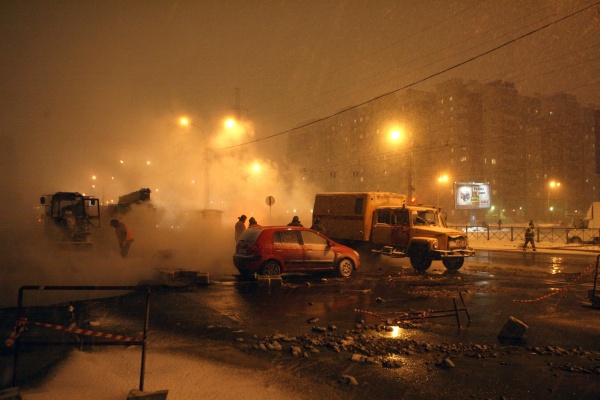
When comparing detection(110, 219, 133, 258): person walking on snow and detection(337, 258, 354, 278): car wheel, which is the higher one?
detection(110, 219, 133, 258): person walking on snow

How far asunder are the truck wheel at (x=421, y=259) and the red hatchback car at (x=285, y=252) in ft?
10.8

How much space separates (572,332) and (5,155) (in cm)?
8714

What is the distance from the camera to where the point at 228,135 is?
42938 mm

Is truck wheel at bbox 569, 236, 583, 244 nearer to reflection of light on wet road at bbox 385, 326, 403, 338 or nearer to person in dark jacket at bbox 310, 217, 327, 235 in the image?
person in dark jacket at bbox 310, 217, 327, 235

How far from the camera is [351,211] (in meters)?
17.7

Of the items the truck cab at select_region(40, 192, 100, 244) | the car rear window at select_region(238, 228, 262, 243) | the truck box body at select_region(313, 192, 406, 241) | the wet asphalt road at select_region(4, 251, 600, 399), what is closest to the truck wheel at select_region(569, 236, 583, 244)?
the truck box body at select_region(313, 192, 406, 241)

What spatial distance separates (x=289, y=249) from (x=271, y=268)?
75 cm

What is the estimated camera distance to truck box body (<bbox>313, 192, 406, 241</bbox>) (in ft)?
56.3

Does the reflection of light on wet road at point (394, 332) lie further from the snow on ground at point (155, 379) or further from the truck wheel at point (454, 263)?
the truck wheel at point (454, 263)

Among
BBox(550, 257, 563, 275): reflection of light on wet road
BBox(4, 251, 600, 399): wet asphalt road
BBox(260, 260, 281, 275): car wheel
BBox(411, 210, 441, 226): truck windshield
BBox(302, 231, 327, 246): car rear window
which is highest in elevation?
BBox(411, 210, 441, 226): truck windshield

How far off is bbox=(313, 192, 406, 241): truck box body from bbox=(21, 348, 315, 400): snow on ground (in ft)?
40.9

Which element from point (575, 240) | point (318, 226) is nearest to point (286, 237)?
point (318, 226)

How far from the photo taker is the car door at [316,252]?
1230 centimetres

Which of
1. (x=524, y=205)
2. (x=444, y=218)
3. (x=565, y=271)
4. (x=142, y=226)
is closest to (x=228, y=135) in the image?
(x=142, y=226)
